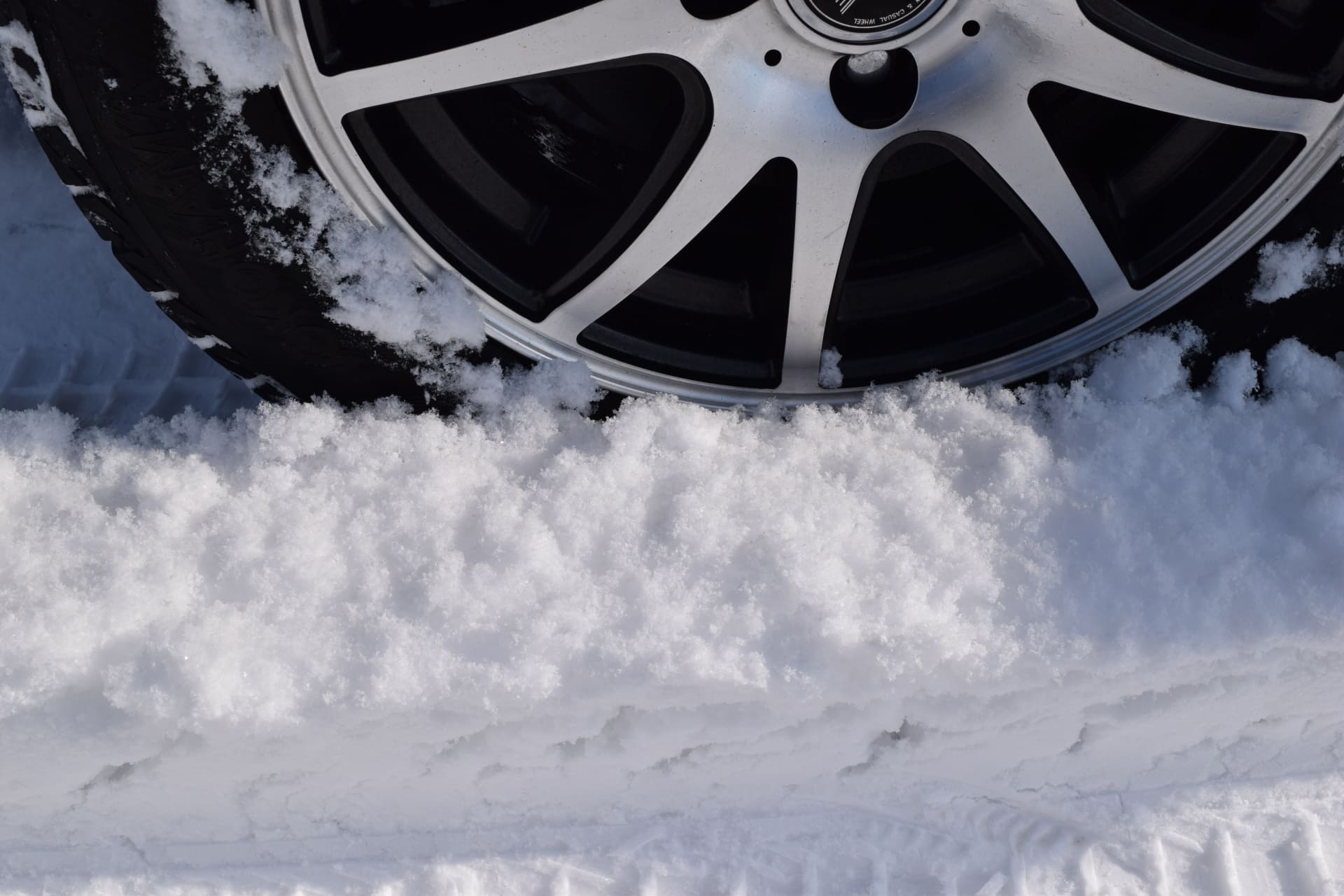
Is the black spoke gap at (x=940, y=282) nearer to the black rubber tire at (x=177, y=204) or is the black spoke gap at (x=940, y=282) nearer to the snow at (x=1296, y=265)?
the snow at (x=1296, y=265)

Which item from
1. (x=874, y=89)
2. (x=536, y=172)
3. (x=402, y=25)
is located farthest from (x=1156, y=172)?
(x=402, y=25)

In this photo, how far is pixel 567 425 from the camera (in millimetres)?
1512

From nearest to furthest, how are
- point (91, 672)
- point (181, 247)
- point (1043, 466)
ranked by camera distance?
point (181, 247) → point (91, 672) → point (1043, 466)

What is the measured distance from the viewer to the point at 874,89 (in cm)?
126

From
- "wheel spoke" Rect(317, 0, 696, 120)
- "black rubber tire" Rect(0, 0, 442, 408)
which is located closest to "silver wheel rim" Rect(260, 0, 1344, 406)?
"wheel spoke" Rect(317, 0, 696, 120)

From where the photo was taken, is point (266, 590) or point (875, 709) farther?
point (875, 709)

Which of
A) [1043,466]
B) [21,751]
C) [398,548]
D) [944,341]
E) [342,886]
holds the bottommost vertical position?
[342,886]

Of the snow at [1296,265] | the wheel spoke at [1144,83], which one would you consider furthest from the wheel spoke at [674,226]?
the snow at [1296,265]

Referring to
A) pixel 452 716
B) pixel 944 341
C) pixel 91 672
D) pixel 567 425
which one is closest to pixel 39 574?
pixel 91 672

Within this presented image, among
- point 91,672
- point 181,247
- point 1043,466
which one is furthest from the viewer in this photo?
point 1043,466

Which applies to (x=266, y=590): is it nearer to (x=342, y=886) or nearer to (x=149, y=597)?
(x=149, y=597)

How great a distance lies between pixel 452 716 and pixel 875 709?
603 millimetres

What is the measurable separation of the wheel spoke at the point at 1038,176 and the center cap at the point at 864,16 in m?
0.15

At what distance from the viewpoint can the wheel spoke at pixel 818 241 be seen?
129cm
